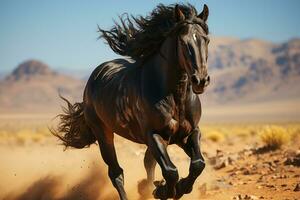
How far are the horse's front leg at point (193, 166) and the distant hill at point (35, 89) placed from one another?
106 meters

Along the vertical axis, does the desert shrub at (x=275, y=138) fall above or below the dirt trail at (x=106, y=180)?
below

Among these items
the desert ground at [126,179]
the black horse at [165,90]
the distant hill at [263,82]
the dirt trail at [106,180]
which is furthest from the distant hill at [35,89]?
the black horse at [165,90]

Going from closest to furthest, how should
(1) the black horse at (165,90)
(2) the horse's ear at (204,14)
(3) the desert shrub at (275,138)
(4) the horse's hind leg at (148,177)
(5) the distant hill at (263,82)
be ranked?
(1) the black horse at (165,90) < (2) the horse's ear at (204,14) < (4) the horse's hind leg at (148,177) < (3) the desert shrub at (275,138) < (5) the distant hill at (263,82)

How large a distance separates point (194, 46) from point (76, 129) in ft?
15.2

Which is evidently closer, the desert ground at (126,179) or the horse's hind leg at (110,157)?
the horse's hind leg at (110,157)

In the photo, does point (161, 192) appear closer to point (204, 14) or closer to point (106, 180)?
point (204, 14)

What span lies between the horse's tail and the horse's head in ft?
12.4

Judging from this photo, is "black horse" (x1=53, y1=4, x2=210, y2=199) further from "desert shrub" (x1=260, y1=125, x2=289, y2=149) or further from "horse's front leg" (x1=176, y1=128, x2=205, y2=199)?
"desert shrub" (x1=260, y1=125, x2=289, y2=149)

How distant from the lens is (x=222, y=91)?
464 ft

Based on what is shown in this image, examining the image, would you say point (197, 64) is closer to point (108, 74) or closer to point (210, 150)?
point (108, 74)

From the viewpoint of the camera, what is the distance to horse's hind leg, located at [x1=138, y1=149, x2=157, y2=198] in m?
8.59

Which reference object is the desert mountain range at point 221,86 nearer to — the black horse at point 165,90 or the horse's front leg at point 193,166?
the black horse at point 165,90

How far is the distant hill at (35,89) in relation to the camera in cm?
12088

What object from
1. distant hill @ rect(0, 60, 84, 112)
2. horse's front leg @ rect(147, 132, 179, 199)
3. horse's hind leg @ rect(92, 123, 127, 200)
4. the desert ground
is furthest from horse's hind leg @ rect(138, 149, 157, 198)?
distant hill @ rect(0, 60, 84, 112)
